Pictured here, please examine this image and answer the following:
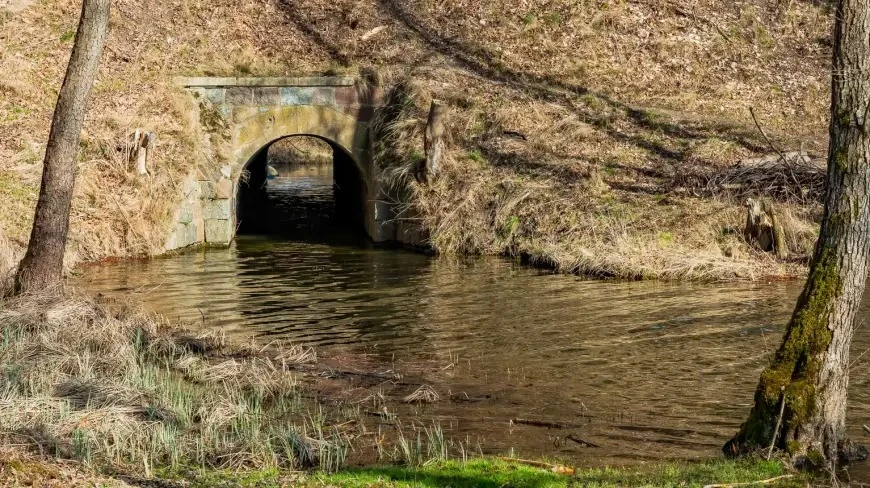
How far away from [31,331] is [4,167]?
30.2ft

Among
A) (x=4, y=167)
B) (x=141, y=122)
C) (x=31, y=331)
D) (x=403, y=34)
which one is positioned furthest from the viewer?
(x=403, y=34)

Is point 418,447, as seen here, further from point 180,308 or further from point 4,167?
point 4,167

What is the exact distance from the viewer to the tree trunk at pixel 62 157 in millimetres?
12391

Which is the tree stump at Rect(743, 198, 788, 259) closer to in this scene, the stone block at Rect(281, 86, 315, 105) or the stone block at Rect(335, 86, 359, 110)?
the stone block at Rect(335, 86, 359, 110)

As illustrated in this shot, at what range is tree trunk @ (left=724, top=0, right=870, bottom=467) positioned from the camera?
7.50m

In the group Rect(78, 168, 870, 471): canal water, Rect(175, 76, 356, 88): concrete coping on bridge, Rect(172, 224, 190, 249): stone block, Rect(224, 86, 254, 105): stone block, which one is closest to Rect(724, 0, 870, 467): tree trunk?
Rect(78, 168, 870, 471): canal water

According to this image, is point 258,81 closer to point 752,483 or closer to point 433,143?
point 433,143

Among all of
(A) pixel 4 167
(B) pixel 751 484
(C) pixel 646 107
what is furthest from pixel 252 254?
(B) pixel 751 484

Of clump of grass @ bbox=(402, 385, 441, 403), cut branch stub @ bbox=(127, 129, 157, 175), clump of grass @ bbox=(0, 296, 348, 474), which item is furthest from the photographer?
cut branch stub @ bbox=(127, 129, 157, 175)

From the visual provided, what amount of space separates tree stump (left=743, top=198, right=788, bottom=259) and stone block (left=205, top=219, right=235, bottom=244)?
9927 mm

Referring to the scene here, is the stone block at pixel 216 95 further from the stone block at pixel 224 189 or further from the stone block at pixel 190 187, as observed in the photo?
the stone block at pixel 190 187

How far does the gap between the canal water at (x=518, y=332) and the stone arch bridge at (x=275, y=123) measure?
2.65 ft

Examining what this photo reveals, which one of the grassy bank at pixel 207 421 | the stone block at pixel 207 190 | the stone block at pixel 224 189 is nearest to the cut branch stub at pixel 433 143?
the stone block at pixel 224 189

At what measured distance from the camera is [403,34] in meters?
24.8
